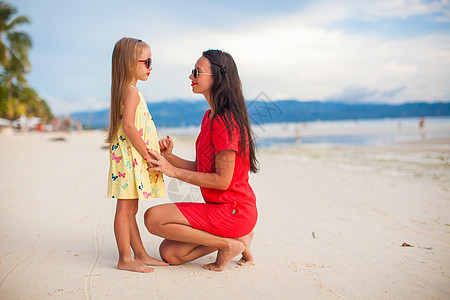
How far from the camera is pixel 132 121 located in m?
2.84

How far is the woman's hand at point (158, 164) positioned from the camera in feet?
9.39

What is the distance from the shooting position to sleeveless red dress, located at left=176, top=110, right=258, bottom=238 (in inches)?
111

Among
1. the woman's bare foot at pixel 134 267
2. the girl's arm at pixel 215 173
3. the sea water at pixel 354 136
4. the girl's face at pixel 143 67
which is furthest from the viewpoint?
the sea water at pixel 354 136

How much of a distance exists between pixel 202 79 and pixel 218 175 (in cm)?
77

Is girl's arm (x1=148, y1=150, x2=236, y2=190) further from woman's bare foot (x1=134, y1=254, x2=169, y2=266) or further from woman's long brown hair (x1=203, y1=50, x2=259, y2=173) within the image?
woman's bare foot (x1=134, y1=254, x2=169, y2=266)

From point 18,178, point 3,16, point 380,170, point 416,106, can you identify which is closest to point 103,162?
point 18,178

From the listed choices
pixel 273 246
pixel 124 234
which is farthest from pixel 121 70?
pixel 273 246

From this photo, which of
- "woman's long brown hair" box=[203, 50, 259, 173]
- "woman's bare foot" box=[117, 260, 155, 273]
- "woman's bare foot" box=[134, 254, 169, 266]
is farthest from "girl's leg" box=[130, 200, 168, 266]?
"woman's long brown hair" box=[203, 50, 259, 173]

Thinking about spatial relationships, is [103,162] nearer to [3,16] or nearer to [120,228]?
[120,228]

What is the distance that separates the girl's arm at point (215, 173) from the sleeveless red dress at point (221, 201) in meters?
0.07

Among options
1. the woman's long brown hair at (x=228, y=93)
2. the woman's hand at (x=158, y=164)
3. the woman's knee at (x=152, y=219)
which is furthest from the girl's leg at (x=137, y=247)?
the woman's long brown hair at (x=228, y=93)

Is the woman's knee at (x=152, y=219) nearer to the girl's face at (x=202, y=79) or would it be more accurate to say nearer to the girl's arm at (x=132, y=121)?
the girl's arm at (x=132, y=121)

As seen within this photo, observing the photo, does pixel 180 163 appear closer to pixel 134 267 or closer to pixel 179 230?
pixel 179 230

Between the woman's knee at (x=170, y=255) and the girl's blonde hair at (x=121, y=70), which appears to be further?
the woman's knee at (x=170, y=255)
